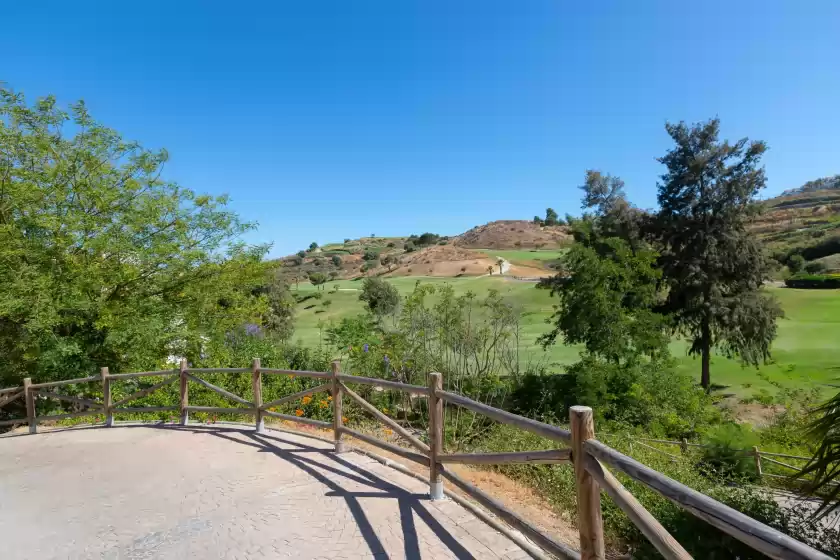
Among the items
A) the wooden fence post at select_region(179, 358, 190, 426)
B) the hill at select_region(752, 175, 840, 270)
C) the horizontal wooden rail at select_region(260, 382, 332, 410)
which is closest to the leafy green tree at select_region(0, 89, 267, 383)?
the wooden fence post at select_region(179, 358, 190, 426)

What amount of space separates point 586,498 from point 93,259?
10.2 meters

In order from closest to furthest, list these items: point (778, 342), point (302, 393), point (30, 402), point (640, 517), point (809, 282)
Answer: point (640, 517), point (302, 393), point (30, 402), point (778, 342), point (809, 282)

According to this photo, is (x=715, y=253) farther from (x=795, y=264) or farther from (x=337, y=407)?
(x=795, y=264)

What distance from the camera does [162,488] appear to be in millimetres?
4734

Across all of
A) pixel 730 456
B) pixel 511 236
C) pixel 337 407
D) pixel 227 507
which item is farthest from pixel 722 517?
pixel 511 236

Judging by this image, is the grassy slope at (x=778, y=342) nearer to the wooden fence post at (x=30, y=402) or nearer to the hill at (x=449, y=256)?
Answer: the hill at (x=449, y=256)

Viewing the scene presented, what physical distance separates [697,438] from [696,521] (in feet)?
34.8

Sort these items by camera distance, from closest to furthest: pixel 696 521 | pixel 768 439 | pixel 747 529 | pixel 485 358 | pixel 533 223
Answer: pixel 747 529
pixel 696 521
pixel 768 439
pixel 485 358
pixel 533 223

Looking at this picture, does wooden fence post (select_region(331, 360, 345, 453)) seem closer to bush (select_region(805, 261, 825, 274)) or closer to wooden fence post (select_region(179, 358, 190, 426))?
wooden fence post (select_region(179, 358, 190, 426))

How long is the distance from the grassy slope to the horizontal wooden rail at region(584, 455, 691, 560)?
13.9m

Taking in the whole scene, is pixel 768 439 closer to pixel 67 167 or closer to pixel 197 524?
pixel 197 524

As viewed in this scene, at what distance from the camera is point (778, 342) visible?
29.6 meters

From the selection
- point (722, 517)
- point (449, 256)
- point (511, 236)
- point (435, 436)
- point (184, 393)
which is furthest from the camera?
point (511, 236)

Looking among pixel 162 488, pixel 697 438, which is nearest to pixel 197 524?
pixel 162 488
